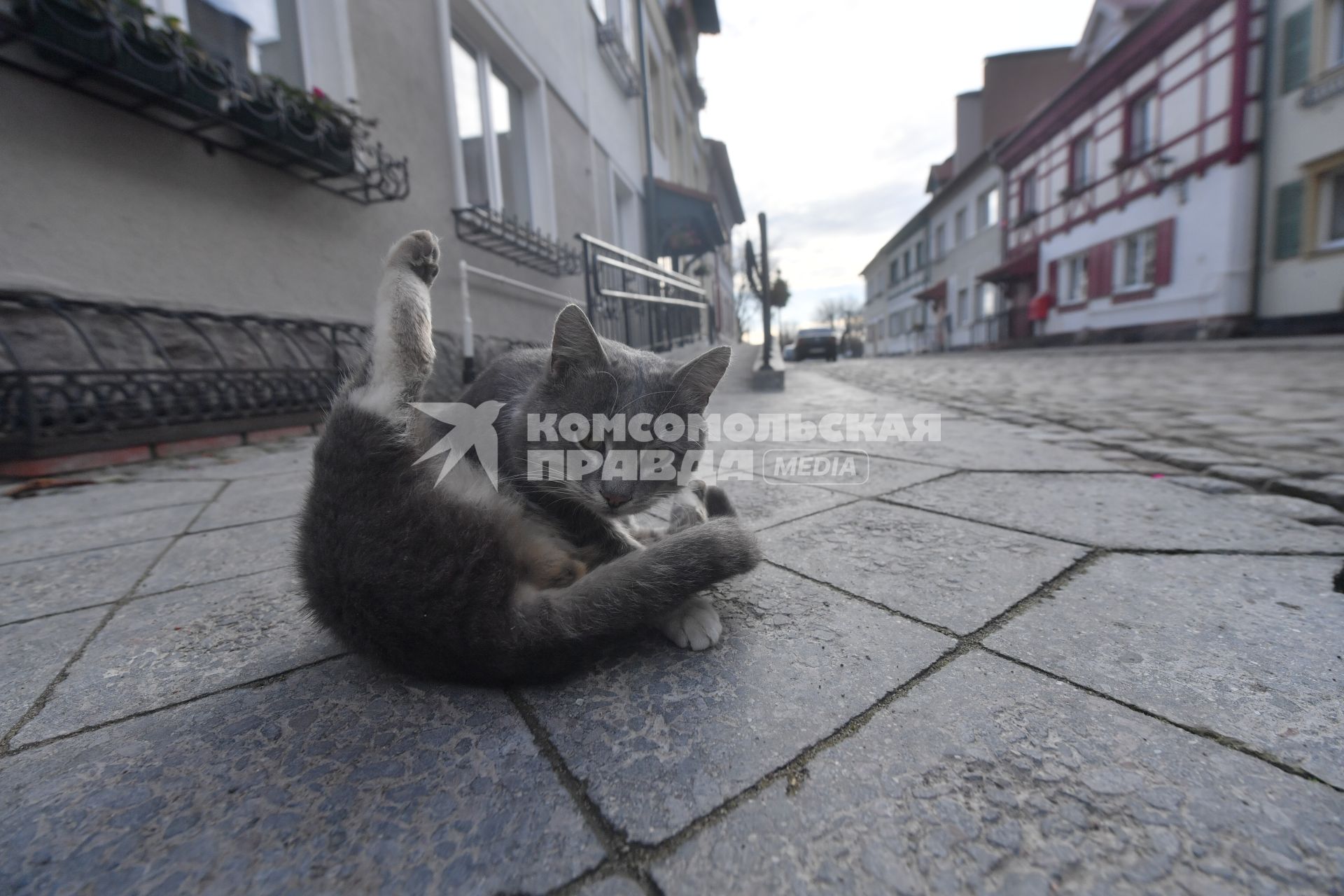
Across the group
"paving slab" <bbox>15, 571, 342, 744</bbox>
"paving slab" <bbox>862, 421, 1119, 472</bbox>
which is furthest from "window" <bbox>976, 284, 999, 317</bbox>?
"paving slab" <bbox>15, 571, 342, 744</bbox>

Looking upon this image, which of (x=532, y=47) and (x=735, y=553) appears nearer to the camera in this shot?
(x=735, y=553)

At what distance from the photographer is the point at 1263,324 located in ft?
34.6

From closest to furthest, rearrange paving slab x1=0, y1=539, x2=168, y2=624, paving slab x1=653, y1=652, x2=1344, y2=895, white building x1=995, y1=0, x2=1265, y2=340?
1. paving slab x1=653, y1=652, x2=1344, y2=895
2. paving slab x1=0, y1=539, x2=168, y2=624
3. white building x1=995, y1=0, x2=1265, y2=340

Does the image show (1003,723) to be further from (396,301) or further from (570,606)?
(396,301)

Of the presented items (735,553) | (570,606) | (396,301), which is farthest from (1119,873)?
(396,301)

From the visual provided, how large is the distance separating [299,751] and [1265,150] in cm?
1567

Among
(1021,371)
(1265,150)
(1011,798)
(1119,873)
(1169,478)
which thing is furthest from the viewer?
(1265,150)

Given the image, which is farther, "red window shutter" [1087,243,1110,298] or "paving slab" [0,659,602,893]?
"red window shutter" [1087,243,1110,298]

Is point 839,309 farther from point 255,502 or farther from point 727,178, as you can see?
point 255,502

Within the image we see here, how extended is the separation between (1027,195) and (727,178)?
1000 cm

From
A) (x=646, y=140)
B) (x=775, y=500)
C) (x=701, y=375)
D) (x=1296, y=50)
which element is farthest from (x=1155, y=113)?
(x=701, y=375)

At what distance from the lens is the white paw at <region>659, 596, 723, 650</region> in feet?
3.47

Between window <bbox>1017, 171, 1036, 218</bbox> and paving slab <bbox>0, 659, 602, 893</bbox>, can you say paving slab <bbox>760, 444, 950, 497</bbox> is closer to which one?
paving slab <bbox>0, 659, 602, 893</bbox>

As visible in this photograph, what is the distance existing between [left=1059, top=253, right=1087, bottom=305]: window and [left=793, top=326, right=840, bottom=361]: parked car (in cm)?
619
